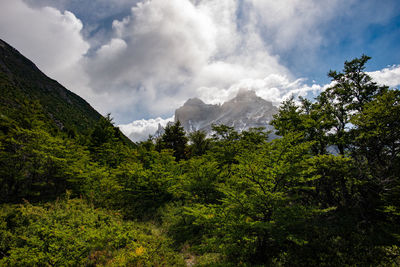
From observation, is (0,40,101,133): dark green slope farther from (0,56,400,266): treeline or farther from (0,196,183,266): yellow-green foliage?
(0,196,183,266): yellow-green foliage

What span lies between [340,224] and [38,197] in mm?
23035

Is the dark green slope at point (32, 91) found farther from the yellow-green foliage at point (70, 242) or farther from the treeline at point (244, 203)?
the yellow-green foliage at point (70, 242)

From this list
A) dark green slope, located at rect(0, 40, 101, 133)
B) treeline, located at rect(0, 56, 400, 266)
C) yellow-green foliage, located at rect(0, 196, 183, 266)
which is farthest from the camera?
dark green slope, located at rect(0, 40, 101, 133)

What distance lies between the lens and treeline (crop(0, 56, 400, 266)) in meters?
6.96

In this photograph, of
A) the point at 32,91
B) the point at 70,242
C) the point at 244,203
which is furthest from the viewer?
the point at 32,91

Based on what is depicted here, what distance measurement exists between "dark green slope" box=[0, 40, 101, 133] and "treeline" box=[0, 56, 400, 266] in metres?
26.5

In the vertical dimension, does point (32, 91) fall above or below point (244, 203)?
above

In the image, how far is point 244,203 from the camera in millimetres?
7262

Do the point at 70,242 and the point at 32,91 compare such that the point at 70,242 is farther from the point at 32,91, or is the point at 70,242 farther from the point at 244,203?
the point at 32,91

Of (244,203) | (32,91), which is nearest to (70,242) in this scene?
(244,203)

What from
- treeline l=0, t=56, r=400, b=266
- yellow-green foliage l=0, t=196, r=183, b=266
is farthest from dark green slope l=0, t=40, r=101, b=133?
yellow-green foliage l=0, t=196, r=183, b=266

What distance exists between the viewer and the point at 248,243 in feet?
23.7

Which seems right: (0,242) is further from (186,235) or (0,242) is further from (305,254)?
(305,254)

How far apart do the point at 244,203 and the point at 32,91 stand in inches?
2593
